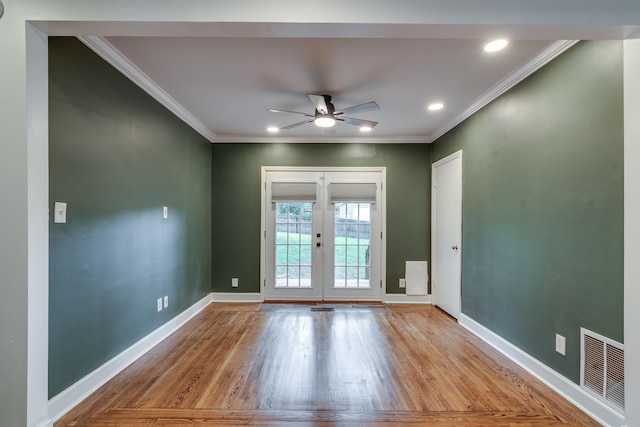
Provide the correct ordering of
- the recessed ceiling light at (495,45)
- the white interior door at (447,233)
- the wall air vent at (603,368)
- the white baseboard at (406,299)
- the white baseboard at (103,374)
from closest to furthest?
the wall air vent at (603,368) < the white baseboard at (103,374) < the recessed ceiling light at (495,45) < the white interior door at (447,233) < the white baseboard at (406,299)

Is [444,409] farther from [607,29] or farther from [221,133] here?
[221,133]

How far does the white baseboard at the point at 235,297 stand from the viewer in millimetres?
4344

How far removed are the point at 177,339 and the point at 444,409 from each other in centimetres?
253

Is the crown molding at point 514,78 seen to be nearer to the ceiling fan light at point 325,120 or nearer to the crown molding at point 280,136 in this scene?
the crown molding at point 280,136

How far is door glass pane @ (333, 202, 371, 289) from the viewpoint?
4.43 meters

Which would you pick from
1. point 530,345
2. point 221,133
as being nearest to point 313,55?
point 221,133

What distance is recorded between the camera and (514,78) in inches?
97.3

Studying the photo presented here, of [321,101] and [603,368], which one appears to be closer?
[603,368]

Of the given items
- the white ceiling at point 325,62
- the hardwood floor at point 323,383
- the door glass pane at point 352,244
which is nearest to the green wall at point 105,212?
the white ceiling at point 325,62

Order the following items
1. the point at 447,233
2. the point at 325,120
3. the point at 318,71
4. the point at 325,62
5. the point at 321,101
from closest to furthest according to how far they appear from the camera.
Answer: the point at 325,62 < the point at 318,71 < the point at 321,101 < the point at 325,120 < the point at 447,233

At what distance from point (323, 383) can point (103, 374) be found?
1650mm

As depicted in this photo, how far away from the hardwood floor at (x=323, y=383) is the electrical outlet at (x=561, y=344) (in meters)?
0.31

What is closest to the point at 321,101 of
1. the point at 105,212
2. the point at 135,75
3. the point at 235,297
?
the point at 135,75

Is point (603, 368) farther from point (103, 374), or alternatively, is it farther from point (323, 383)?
point (103, 374)
